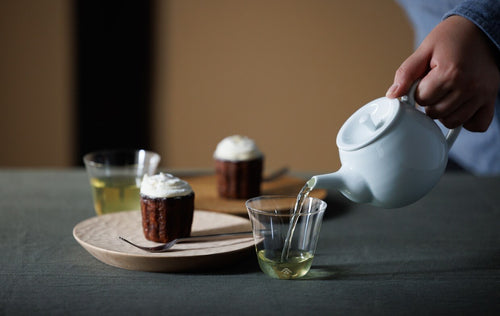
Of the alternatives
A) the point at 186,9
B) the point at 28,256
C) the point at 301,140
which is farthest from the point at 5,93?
the point at 28,256

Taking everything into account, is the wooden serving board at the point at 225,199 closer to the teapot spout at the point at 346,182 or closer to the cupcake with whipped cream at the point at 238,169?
the cupcake with whipped cream at the point at 238,169

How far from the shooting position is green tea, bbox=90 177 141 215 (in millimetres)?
1283

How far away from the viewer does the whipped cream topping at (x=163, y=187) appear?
1118 millimetres

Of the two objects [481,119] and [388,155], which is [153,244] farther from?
[481,119]

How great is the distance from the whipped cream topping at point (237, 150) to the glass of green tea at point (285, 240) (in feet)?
1.88

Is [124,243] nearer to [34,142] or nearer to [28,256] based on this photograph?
[28,256]

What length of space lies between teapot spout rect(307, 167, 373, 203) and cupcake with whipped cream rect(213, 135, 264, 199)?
0.54 m

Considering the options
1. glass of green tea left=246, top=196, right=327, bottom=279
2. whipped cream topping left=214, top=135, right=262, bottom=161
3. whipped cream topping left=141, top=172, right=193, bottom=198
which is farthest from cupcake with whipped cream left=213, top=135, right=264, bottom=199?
glass of green tea left=246, top=196, right=327, bottom=279

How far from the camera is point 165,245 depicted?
3.34ft

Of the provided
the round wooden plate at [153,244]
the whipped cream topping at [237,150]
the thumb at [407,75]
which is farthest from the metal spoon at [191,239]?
the whipped cream topping at [237,150]

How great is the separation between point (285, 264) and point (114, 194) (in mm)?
479

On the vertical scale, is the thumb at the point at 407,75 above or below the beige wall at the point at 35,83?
above

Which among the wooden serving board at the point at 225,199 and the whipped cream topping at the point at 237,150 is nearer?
the wooden serving board at the point at 225,199

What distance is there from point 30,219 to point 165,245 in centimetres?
40
